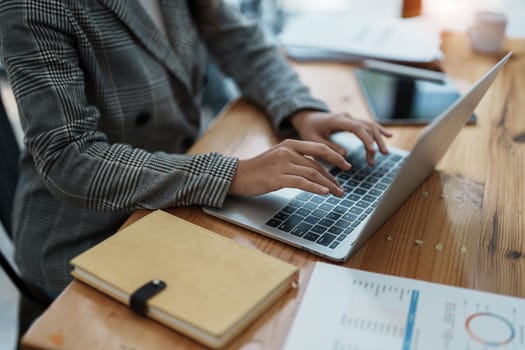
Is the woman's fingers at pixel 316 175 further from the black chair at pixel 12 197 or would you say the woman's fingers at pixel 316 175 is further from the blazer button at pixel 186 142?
the black chair at pixel 12 197

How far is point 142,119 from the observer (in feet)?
3.27

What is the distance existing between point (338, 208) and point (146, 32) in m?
0.47

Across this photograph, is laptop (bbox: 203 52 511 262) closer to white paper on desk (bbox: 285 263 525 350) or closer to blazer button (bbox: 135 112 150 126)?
white paper on desk (bbox: 285 263 525 350)

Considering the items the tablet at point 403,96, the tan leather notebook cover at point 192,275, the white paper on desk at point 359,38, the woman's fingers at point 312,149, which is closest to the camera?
the tan leather notebook cover at point 192,275

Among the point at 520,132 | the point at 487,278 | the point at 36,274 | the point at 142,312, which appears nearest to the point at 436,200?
the point at 487,278

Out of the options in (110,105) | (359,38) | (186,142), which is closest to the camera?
(110,105)

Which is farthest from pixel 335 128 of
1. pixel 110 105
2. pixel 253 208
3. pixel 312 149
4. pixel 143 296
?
pixel 143 296

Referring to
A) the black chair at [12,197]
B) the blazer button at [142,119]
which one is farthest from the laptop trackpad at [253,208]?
the black chair at [12,197]

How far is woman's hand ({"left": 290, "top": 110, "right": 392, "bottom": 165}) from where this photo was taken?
2.94ft

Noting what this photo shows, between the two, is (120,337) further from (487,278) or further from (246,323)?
(487,278)

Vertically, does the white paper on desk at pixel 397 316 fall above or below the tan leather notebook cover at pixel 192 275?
below

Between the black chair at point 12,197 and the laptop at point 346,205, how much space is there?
453 mm

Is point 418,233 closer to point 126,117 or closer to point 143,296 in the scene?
point 143,296

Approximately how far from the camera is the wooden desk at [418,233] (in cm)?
56
